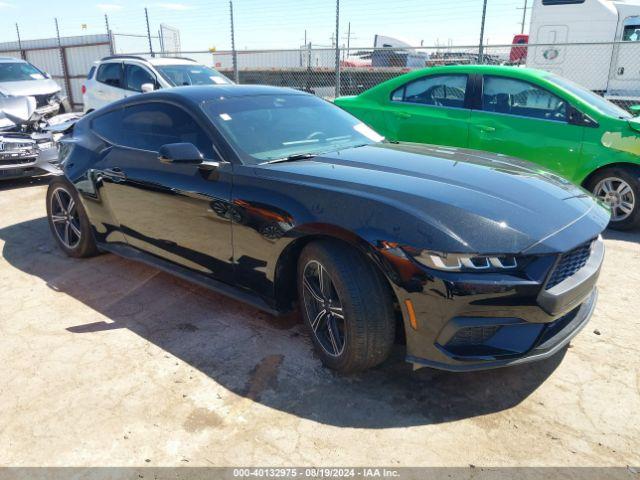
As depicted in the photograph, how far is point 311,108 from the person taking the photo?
388cm

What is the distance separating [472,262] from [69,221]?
3804mm

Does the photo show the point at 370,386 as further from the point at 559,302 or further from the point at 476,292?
the point at 559,302

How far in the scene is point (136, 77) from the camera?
30.5ft

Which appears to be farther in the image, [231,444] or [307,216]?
[307,216]

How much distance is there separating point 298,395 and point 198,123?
1.86 m

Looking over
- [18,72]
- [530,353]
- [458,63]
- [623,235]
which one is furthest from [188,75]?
[530,353]

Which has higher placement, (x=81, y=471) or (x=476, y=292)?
(x=476, y=292)

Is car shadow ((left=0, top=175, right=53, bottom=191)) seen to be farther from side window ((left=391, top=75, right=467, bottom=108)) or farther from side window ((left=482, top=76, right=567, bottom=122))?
side window ((left=482, top=76, right=567, bottom=122))

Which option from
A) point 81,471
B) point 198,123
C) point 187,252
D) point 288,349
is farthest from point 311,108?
point 81,471

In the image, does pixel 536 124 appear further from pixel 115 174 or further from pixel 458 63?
pixel 458 63

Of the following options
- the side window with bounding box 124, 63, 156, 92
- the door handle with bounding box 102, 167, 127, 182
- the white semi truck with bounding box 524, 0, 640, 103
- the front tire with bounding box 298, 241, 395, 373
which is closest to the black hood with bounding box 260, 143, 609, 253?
the front tire with bounding box 298, 241, 395, 373

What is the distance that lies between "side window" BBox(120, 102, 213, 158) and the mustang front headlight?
1.68 metres

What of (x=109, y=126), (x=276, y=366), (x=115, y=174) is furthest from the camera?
(x=109, y=126)

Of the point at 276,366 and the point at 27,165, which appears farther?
the point at 27,165
